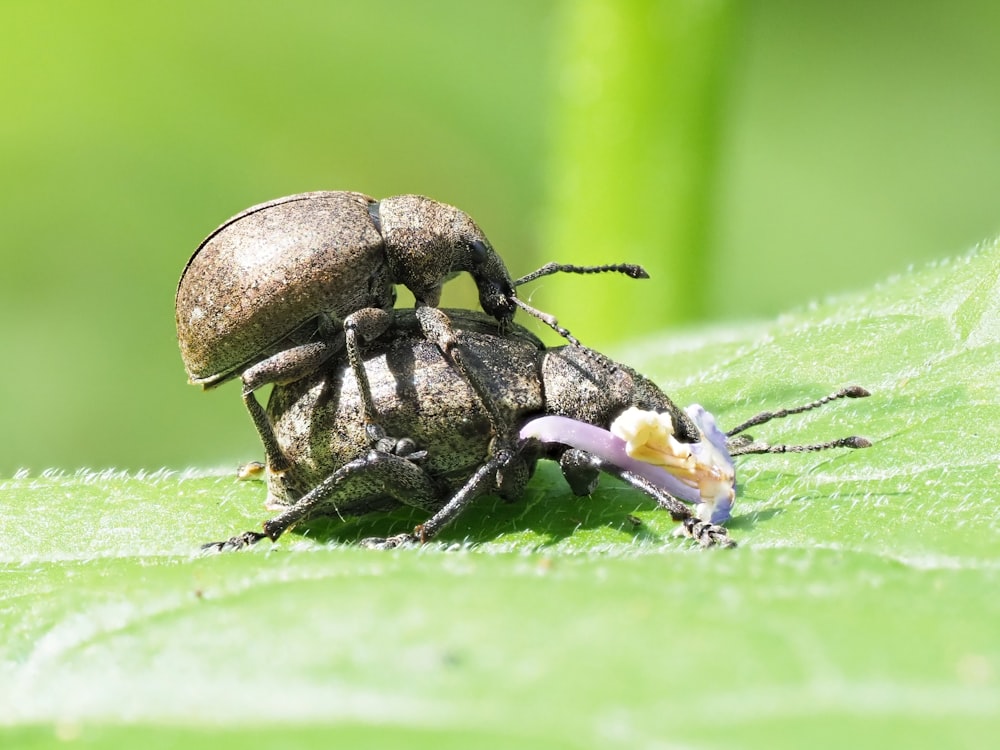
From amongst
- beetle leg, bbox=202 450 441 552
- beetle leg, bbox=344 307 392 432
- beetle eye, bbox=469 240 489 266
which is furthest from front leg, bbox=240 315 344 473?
beetle eye, bbox=469 240 489 266

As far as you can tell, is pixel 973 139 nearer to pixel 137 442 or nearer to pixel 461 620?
pixel 137 442

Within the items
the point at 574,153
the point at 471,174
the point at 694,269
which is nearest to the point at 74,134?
the point at 471,174

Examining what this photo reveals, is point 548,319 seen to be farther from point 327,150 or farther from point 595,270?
point 327,150

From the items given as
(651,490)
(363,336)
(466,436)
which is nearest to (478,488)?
(466,436)

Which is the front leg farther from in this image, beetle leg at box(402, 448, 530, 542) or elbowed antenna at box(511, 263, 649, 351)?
elbowed antenna at box(511, 263, 649, 351)

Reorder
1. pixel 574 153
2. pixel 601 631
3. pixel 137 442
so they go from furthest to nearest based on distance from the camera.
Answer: pixel 137 442 < pixel 574 153 < pixel 601 631

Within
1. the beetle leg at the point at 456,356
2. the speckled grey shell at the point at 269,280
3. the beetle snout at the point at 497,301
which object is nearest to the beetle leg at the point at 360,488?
the beetle leg at the point at 456,356
